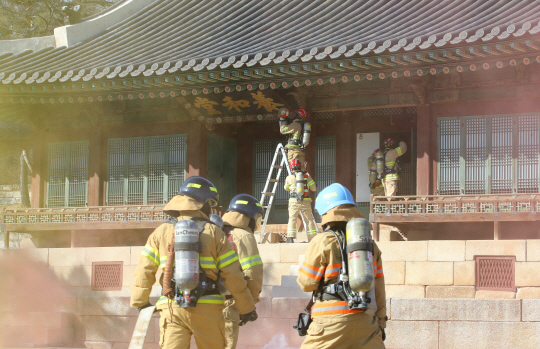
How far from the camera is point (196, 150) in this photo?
14508 millimetres

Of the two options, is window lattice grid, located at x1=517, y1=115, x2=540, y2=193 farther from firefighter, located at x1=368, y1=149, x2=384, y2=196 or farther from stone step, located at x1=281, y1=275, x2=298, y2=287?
stone step, located at x1=281, y1=275, x2=298, y2=287

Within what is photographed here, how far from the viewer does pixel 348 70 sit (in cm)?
1175

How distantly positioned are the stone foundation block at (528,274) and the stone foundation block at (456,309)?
5.70 feet

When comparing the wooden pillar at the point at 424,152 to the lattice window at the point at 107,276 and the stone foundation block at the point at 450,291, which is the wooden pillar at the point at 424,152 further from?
the lattice window at the point at 107,276

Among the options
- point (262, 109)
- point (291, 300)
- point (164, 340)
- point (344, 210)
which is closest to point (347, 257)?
point (344, 210)

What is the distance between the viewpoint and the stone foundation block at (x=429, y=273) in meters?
10.1

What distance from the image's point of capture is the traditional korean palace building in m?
11.6

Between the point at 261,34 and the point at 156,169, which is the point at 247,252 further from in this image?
the point at 261,34

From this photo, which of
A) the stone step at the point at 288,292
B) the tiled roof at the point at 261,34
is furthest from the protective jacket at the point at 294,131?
the stone step at the point at 288,292

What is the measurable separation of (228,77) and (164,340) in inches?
297

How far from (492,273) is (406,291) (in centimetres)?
130

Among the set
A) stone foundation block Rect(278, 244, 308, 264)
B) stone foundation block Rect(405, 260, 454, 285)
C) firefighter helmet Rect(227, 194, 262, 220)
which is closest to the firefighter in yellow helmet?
firefighter helmet Rect(227, 194, 262, 220)

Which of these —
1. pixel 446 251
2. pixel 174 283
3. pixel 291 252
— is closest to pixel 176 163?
pixel 291 252

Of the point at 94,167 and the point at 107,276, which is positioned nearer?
the point at 107,276
